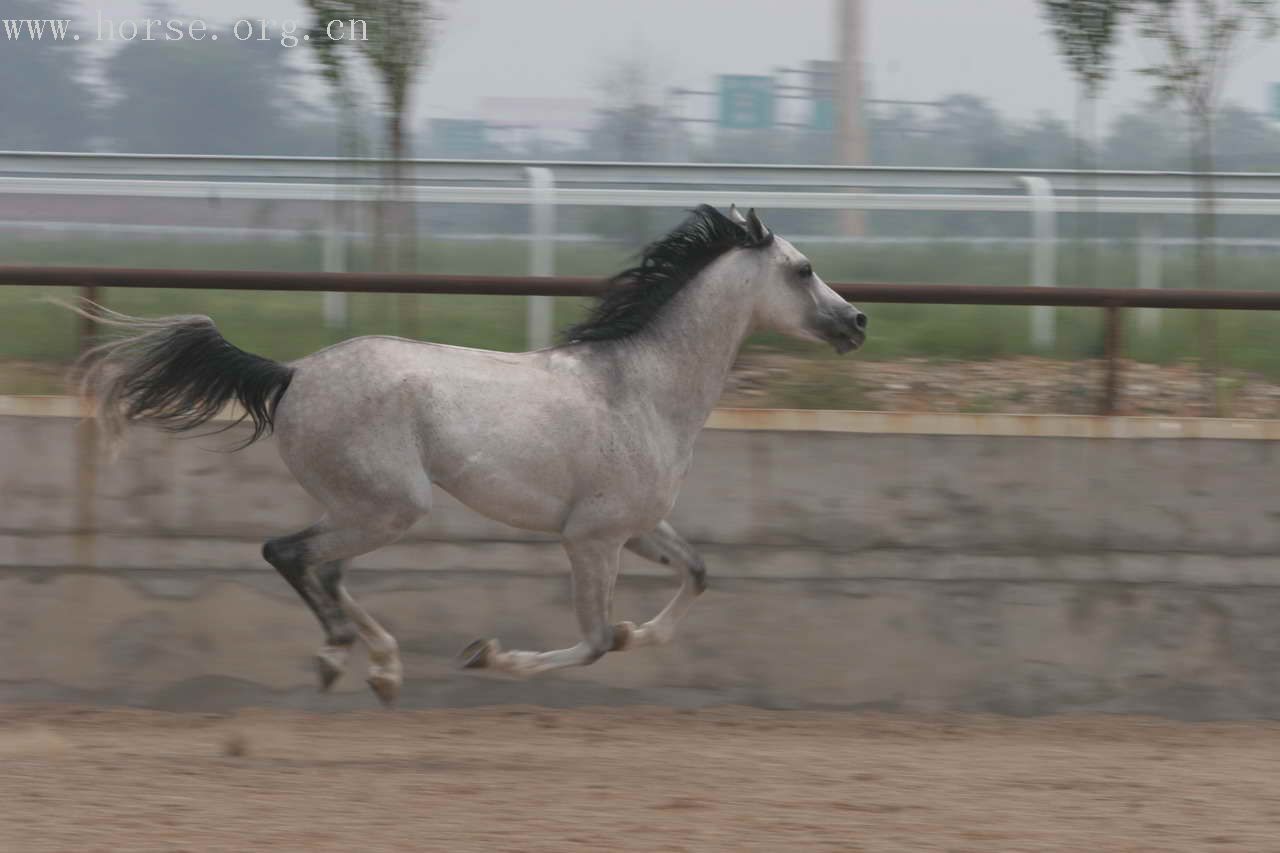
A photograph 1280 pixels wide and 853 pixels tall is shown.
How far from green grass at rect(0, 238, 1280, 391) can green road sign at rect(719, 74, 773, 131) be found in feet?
7.14

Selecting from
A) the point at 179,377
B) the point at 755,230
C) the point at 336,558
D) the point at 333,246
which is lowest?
the point at 336,558

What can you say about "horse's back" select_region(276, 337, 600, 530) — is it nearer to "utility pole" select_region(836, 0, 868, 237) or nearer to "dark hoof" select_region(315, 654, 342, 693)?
"dark hoof" select_region(315, 654, 342, 693)

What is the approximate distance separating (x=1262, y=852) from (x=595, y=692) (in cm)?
296

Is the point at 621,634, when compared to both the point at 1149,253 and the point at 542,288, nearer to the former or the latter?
the point at 542,288

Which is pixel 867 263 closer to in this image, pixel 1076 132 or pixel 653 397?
pixel 1076 132

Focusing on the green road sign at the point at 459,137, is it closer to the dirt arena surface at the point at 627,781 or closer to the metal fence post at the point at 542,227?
the metal fence post at the point at 542,227

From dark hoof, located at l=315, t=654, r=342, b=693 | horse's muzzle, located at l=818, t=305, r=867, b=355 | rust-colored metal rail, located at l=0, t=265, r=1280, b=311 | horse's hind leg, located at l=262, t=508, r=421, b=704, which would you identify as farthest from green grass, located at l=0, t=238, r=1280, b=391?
dark hoof, located at l=315, t=654, r=342, b=693

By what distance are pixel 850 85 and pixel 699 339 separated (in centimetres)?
525

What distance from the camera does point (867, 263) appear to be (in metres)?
8.81

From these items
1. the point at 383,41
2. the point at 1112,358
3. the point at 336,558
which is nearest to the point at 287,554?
the point at 336,558

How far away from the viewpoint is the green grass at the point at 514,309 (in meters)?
7.02

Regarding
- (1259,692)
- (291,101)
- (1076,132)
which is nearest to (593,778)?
(1259,692)

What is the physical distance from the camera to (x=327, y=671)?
5.23 metres

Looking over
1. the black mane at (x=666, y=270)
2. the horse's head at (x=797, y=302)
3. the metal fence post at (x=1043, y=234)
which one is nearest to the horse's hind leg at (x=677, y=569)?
the black mane at (x=666, y=270)
